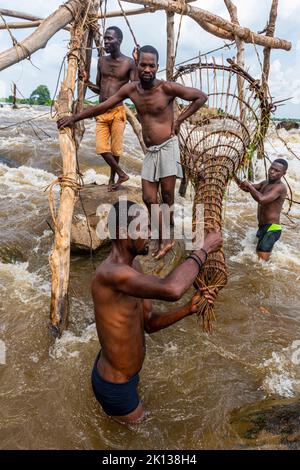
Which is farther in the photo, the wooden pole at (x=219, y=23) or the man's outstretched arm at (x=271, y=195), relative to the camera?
the wooden pole at (x=219, y=23)

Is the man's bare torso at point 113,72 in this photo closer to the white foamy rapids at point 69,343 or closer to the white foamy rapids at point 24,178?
the white foamy rapids at point 69,343

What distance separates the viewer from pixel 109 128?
4.37 metres

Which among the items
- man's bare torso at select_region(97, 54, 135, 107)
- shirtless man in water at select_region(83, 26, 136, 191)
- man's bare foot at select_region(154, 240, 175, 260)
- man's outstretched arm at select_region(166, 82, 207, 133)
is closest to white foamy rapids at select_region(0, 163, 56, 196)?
shirtless man in water at select_region(83, 26, 136, 191)

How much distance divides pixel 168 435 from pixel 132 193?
2898 mm

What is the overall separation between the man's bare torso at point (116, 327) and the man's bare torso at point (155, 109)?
1.39 meters

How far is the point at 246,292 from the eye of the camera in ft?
13.1

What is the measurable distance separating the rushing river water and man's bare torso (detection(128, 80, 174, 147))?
85cm

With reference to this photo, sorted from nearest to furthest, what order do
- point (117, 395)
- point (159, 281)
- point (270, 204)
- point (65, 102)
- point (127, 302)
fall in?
1. point (159, 281)
2. point (127, 302)
3. point (117, 395)
4. point (65, 102)
5. point (270, 204)

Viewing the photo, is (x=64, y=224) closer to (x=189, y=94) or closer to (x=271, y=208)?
(x=189, y=94)

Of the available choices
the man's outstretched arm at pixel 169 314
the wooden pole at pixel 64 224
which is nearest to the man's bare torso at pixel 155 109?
the wooden pole at pixel 64 224

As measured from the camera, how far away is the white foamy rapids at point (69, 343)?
2.94 m

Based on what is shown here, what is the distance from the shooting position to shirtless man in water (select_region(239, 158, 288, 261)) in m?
4.40

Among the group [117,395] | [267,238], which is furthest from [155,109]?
[267,238]

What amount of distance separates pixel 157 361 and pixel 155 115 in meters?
1.89
